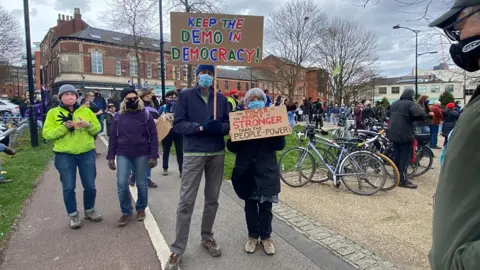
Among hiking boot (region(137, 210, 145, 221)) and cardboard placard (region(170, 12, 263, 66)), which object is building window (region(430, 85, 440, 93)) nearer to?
cardboard placard (region(170, 12, 263, 66))

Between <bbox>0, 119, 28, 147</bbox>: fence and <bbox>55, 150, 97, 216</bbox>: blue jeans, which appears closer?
<bbox>55, 150, 97, 216</bbox>: blue jeans

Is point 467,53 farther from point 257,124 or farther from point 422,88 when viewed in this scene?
point 422,88

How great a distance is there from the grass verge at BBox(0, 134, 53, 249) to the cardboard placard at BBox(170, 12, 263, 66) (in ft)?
10.6

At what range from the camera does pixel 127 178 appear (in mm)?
4418

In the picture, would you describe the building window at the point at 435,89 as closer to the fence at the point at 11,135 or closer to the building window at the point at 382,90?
the building window at the point at 382,90

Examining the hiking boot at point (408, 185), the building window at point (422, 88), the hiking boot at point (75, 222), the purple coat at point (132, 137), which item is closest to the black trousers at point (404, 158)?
the hiking boot at point (408, 185)

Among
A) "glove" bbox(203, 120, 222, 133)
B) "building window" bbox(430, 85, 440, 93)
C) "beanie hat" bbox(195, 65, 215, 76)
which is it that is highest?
"building window" bbox(430, 85, 440, 93)

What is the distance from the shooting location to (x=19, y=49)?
25922 mm

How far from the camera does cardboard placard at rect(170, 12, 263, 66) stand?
3.63 meters

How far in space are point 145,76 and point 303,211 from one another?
174 feet

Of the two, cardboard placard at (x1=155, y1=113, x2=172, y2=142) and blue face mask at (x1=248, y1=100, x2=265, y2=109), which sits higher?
blue face mask at (x1=248, y1=100, x2=265, y2=109)

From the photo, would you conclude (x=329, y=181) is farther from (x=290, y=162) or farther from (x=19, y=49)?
(x=19, y=49)

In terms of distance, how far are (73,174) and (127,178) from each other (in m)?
0.74

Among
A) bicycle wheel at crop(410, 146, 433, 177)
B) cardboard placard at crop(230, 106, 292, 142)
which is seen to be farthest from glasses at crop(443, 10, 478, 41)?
bicycle wheel at crop(410, 146, 433, 177)
